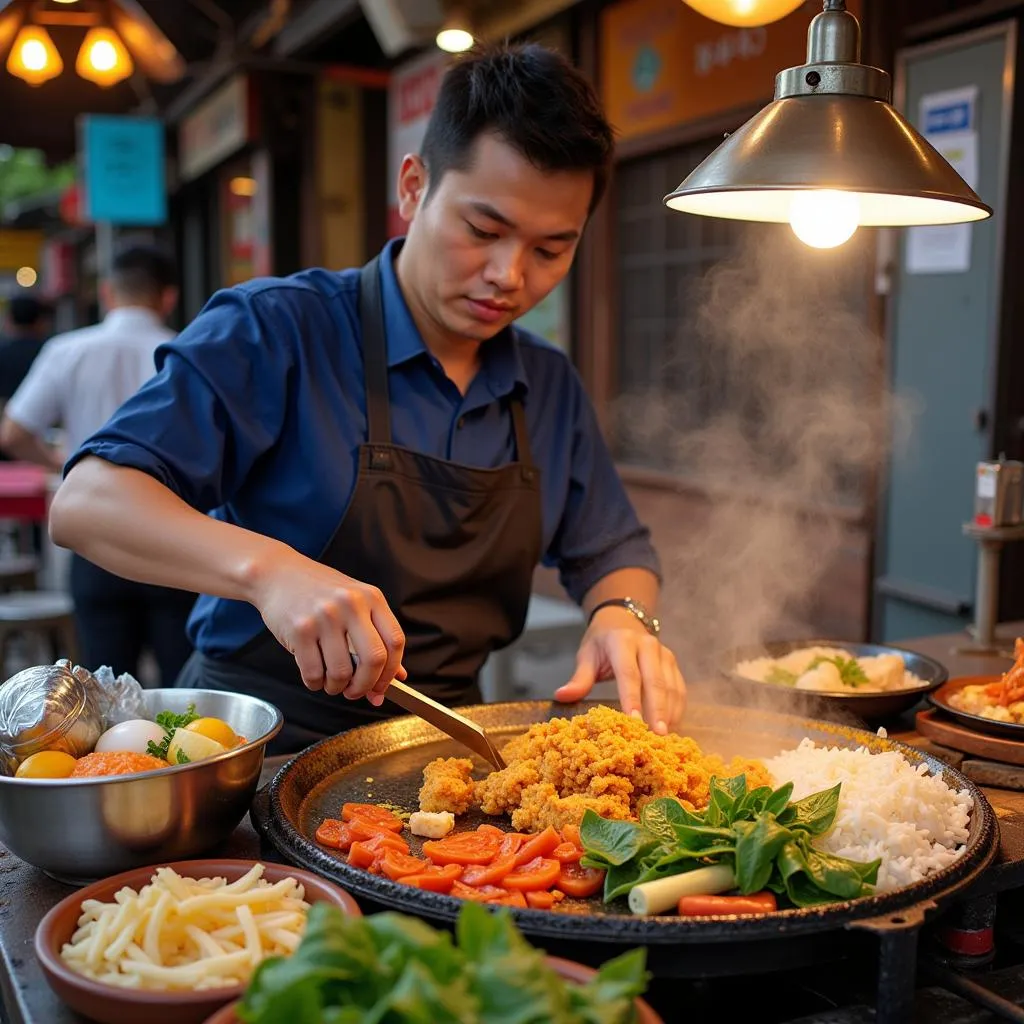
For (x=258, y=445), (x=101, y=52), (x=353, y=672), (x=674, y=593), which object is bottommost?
(x=674, y=593)

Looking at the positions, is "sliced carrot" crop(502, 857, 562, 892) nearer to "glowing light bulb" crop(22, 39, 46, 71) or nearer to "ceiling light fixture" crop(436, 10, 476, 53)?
"ceiling light fixture" crop(436, 10, 476, 53)

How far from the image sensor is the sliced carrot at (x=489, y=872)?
1.56 m

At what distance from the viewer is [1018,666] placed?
7.56 feet

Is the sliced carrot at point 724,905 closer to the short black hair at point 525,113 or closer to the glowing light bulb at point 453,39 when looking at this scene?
the short black hair at point 525,113

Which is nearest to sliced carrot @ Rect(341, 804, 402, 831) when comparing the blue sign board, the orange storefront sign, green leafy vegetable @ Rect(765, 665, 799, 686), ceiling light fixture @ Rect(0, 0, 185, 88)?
green leafy vegetable @ Rect(765, 665, 799, 686)

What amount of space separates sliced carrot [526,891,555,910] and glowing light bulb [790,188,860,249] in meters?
1.10

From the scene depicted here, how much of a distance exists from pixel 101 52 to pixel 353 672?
596 centimetres

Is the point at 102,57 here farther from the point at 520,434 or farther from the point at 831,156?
the point at 831,156

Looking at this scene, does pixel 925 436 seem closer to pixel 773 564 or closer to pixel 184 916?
pixel 773 564

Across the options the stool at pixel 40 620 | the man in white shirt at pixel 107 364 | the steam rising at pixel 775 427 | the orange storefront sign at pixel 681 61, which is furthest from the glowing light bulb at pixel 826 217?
the stool at pixel 40 620

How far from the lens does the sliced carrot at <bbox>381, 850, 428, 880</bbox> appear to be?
1.56m

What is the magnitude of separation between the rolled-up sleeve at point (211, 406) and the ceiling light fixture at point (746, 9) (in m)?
1.10

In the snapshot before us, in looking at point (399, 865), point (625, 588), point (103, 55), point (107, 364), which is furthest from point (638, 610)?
point (103, 55)

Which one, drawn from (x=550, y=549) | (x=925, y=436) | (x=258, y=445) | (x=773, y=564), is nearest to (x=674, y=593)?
(x=773, y=564)
